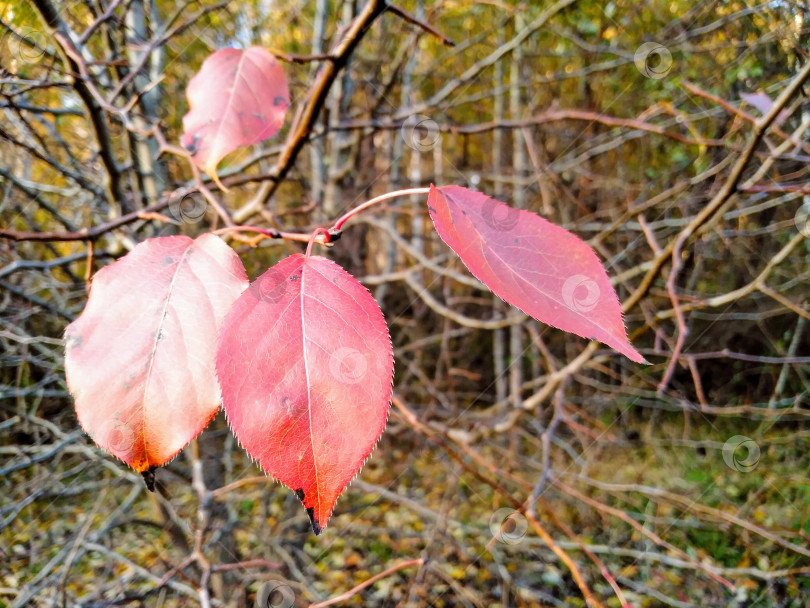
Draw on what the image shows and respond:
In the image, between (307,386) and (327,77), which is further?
(327,77)

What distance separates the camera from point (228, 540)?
140cm

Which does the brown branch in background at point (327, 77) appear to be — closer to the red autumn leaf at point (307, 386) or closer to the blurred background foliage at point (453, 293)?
the blurred background foliage at point (453, 293)

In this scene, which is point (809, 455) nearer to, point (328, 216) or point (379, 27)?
point (328, 216)

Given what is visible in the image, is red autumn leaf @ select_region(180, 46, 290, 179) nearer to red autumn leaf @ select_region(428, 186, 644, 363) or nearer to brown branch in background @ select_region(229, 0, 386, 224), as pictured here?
brown branch in background @ select_region(229, 0, 386, 224)

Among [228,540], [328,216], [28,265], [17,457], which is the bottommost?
[228,540]

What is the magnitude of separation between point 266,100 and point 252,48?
0.08 m

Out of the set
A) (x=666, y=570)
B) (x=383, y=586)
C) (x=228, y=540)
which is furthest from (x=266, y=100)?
(x=666, y=570)

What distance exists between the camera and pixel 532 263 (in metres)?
0.26

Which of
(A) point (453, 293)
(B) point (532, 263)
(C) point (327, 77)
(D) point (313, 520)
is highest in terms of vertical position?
(C) point (327, 77)

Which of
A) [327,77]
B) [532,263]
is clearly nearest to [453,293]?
[327,77]

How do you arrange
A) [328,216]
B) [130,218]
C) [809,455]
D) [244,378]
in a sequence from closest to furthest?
1. [244,378]
2. [130,218]
3. [328,216]
4. [809,455]

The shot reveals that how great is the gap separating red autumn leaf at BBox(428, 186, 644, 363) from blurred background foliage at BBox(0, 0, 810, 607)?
13.4 inches

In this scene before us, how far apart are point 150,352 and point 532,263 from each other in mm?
223

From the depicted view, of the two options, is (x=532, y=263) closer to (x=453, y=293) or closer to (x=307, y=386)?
(x=307, y=386)
